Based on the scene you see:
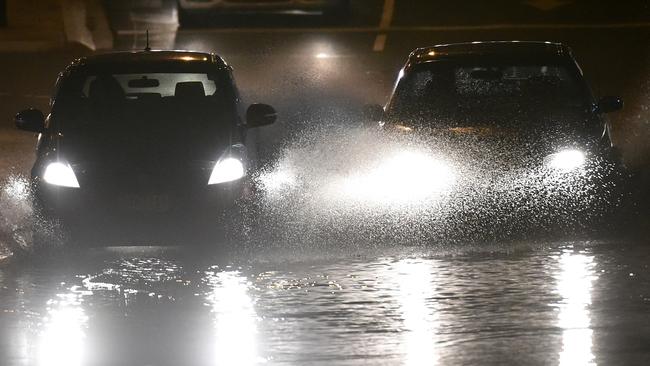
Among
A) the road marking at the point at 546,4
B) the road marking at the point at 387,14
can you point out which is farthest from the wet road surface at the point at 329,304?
the road marking at the point at 546,4

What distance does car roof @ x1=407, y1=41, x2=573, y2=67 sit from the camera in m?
13.4

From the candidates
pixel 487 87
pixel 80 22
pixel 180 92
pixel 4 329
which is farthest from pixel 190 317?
pixel 80 22

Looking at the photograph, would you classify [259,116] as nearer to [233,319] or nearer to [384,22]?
[233,319]

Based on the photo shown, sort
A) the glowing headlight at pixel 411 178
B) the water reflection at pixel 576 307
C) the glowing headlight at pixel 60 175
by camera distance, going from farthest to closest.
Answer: the glowing headlight at pixel 411 178
the glowing headlight at pixel 60 175
the water reflection at pixel 576 307

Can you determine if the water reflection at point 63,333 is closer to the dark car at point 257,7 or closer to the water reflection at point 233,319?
the water reflection at point 233,319

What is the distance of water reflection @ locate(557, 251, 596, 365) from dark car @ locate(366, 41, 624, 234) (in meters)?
1.67

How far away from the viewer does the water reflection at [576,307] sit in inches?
309

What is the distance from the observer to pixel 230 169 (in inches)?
465

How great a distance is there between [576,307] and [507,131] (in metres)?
3.87

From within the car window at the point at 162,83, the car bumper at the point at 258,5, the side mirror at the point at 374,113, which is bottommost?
the side mirror at the point at 374,113

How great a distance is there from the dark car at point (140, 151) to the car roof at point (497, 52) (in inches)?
59.8

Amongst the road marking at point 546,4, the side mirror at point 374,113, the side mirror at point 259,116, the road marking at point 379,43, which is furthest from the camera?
the road marking at point 546,4

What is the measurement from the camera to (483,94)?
13.4 meters

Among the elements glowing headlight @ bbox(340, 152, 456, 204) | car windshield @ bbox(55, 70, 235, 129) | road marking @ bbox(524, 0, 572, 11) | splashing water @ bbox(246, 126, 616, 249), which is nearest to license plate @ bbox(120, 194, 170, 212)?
splashing water @ bbox(246, 126, 616, 249)
